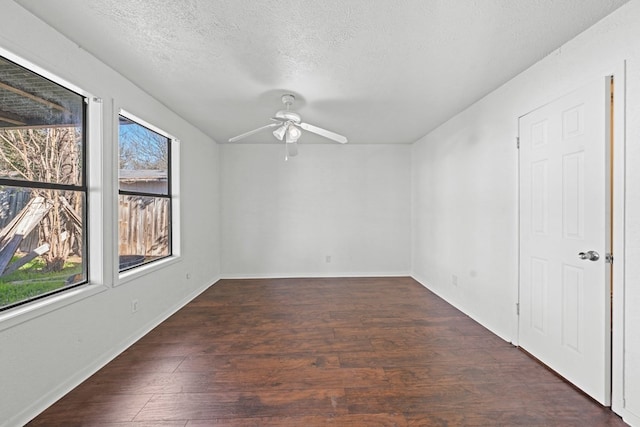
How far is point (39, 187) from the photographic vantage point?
70.5 inches

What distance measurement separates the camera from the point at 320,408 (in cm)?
171

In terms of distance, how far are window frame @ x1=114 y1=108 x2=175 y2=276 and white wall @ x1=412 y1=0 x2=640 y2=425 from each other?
350 centimetres

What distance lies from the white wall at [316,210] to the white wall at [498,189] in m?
0.40

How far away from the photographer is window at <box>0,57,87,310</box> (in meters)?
Result: 1.65

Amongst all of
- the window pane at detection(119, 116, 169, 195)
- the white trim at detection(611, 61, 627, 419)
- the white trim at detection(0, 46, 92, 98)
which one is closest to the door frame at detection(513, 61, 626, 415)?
the white trim at detection(611, 61, 627, 419)

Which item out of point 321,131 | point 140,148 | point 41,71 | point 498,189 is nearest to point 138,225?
point 140,148

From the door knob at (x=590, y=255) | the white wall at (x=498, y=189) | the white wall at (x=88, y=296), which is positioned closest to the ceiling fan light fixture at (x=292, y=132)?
the white wall at (x=88, y=296)

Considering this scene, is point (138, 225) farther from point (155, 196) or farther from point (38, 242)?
point (38, 242)

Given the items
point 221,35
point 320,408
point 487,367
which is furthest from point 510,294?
point 221,35

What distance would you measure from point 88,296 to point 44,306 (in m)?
0.34

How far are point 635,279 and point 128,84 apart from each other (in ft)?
13.0

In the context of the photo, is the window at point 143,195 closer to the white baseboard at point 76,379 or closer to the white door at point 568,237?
the white baseboard at point 76,379

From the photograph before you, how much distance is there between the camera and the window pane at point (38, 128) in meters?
1.65

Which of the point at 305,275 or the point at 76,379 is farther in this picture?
the point at 305,275
